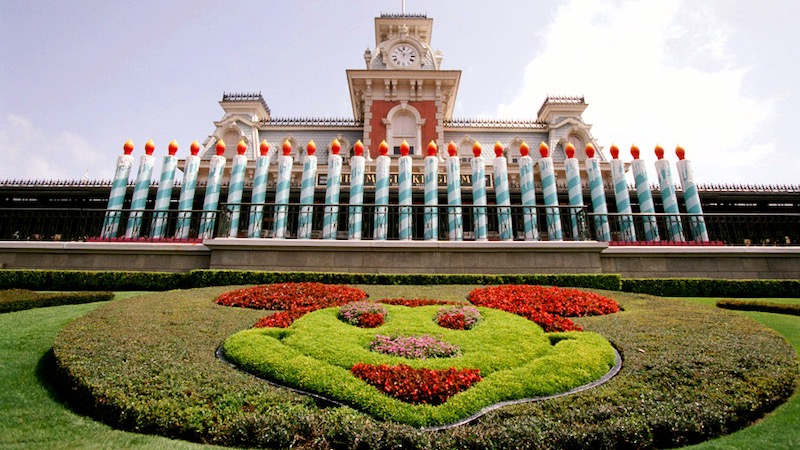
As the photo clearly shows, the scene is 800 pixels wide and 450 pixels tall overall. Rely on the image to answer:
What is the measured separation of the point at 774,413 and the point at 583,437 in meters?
2.26

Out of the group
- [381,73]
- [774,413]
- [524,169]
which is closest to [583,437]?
[774,413]

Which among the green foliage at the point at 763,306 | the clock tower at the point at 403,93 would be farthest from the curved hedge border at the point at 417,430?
the clock tower at the point at 403,93

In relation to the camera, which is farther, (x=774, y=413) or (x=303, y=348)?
(x=303, y=348)

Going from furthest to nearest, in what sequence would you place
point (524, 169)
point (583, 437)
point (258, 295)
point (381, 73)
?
point (381, 73) → point (524, 169) → point (258, 295) → point (583, 437)

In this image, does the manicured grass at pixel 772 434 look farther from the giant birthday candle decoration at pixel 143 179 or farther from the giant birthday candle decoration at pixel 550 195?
the giant birthday candle decoration at pixel 143 179

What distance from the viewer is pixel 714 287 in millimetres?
10938

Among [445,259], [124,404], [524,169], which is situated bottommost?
[124,404]

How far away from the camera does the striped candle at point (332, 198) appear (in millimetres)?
13281

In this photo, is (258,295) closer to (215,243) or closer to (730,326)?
(215,243)

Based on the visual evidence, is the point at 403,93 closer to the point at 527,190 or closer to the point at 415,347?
the point at 527,190

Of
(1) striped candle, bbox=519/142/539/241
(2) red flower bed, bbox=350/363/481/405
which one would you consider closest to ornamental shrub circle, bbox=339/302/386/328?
(2) red flower bed, bbox=350/363/481/405

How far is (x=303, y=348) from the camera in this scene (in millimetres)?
5027

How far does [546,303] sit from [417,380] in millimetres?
4630

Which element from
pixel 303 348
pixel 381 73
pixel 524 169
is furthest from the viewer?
pixel 381 73
